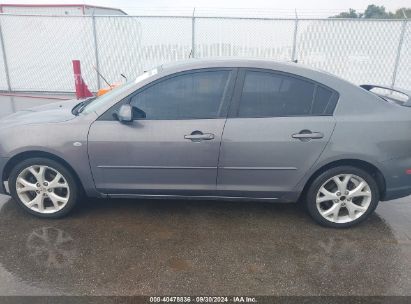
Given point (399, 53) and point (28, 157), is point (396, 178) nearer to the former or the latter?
point (28, 157)

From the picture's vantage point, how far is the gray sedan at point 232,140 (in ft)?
10.2

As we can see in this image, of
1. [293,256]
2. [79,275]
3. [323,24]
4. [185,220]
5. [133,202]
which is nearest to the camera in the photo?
[79,275]

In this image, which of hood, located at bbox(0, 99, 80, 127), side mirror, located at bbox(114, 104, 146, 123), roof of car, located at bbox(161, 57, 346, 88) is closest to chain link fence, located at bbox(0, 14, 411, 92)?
hood, located at bbox(0, 99, 80, 127)

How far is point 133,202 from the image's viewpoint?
381cm

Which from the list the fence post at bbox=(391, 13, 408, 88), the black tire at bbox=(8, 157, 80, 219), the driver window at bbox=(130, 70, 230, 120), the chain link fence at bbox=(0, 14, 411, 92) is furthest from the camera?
the chain link fence at bbox=(0, 14, 411, 92)

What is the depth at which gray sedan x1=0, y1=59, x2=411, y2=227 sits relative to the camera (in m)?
3.10

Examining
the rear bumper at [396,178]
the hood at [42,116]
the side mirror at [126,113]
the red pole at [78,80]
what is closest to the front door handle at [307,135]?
the rear bumper at [396,178]

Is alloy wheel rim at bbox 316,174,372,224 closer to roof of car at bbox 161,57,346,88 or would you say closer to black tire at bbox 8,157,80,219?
roof of car at bbox 161,57,346,88

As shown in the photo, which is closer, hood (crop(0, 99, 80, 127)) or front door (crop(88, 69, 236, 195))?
front door (crop(88, 69, 236, 195))

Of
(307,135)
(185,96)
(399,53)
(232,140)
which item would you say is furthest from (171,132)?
(399,53)

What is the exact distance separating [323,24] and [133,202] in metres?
7.86

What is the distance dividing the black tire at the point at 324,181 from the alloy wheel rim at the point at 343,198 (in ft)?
0.09

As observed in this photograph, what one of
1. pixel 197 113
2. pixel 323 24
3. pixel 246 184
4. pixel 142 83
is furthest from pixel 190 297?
pixel 323 24

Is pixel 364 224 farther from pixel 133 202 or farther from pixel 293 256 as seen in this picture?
pixel 133 202
